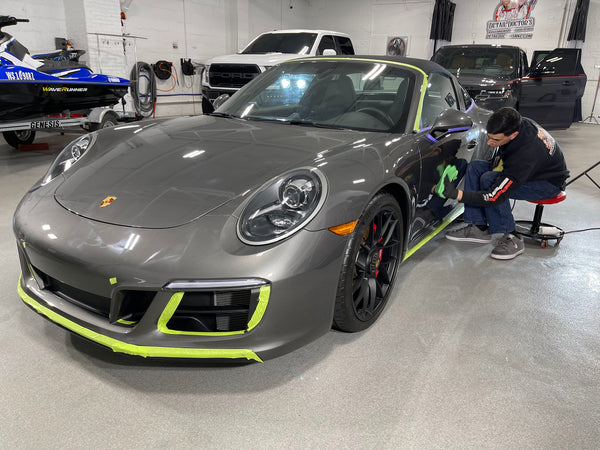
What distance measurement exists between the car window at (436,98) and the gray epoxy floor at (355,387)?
95cm

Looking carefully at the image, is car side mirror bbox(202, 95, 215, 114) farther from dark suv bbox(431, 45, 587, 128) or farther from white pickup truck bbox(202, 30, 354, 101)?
dark suv bbox(431, 45, 587, 128)

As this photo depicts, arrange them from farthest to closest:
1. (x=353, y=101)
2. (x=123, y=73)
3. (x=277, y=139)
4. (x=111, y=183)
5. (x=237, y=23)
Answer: (x=237, y=23), (x=123, y=73), (x=353, y=101), (x=277, y=139), (x=111, y=183)

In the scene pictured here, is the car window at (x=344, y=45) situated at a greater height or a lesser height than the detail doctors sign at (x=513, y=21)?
lesser

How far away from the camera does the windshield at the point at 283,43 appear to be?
25.2ft

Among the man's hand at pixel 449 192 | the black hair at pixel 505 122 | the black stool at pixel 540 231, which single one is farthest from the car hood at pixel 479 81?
the man's hand at pixel 449 192

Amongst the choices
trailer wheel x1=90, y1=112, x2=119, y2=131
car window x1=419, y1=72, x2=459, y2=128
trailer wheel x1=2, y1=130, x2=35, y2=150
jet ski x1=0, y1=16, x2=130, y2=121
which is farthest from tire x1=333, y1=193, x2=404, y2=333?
trailer wheel x1=2, y1=130, x2=35, y2=150

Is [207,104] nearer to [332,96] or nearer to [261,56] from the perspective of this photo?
[261,56]

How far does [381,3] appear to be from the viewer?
13.5m

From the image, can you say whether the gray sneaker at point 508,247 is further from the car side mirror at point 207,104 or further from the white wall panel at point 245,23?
the white wall panel at point 245,23

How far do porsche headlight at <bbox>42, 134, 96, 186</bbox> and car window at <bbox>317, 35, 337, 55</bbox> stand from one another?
20.5ft

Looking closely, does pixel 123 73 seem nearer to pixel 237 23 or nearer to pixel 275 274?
pixel 237 23

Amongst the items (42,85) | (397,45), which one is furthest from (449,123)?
(397,45)

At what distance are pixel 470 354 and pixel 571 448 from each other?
1.66 ft

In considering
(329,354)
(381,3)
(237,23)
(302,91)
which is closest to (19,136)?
(302,91)
